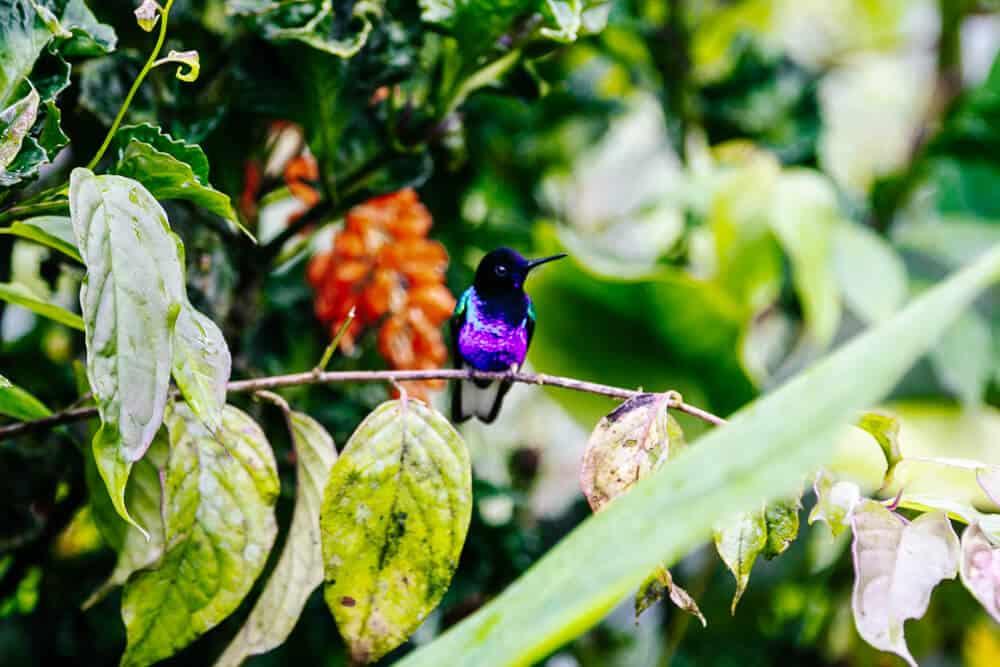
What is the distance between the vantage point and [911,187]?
137 cm

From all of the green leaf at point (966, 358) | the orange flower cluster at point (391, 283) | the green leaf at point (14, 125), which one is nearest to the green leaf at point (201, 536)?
the green leaf at point (14, 125)

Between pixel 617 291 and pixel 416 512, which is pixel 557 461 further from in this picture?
pixel 416 512

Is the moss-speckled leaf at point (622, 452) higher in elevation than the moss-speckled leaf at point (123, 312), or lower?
lower

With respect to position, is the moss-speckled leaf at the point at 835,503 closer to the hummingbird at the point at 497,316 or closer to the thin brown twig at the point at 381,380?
the thin brown twig at the point at 381,380

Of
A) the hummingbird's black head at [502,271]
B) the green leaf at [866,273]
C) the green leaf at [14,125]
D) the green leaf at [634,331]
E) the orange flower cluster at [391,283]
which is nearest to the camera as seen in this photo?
the green leaf at [14,125]

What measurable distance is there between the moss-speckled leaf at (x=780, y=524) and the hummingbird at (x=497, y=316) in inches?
6.4

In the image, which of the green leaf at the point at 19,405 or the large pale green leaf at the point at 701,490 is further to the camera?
the green leaf at the point at 19,405

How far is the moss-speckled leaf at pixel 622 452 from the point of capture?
16.1 inches

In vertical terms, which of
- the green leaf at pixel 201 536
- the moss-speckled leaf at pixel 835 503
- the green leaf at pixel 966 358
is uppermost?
the moss-speckled leaf at pixel 835 503

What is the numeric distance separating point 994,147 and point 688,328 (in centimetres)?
56

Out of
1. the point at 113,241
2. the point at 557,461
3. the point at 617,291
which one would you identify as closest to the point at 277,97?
the point at 113,241

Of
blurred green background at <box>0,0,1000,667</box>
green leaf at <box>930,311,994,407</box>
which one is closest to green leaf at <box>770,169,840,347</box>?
blurred green background at <box>0,0,1000,667</box>

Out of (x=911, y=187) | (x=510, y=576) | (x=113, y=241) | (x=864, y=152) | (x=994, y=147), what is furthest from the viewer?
(x=864, y=152)

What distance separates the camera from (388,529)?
42 centimetres
